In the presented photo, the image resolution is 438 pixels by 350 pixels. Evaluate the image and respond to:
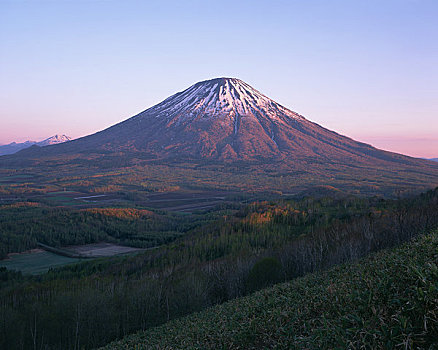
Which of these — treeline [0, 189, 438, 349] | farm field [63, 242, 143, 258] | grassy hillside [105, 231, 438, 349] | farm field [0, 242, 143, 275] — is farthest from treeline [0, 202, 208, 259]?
grassy hillside [105, 231, 438, 349]

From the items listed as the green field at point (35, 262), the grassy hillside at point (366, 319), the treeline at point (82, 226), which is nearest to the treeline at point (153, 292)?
the green field at point (35, 262)

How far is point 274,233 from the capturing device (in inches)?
2832

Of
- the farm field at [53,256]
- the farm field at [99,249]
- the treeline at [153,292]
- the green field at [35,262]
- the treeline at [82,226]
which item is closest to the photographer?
the treeline at [153,292]

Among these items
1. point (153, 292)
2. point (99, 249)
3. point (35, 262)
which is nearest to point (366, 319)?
point (153, 292)

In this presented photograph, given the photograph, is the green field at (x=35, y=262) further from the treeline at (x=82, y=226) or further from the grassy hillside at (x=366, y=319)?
the grassy hillside at (x=366, y=319)

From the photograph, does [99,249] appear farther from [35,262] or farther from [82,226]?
[82,226]

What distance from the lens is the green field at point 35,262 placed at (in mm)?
66500

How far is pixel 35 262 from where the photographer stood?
71.8 metres

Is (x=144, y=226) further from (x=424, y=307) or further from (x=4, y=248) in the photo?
(x=424, y=307)

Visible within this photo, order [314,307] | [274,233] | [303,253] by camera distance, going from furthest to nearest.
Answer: [274,233], [303,253], [314,307]

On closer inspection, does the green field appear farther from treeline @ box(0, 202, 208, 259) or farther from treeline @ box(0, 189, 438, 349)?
treeline @ box(0, 189, 438, 349)

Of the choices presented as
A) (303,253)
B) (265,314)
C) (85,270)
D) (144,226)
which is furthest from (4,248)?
(265,314)

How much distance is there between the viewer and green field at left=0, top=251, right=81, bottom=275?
6650 cm

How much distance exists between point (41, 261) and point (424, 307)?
79.9 meters
